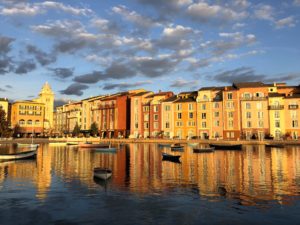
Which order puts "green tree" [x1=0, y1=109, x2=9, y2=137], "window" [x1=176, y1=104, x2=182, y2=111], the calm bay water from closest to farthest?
the calm bay water → "window" [x1=176, y1=104, x2=182, y2=111] → "green tree" [x1=0, y1=109, x2=9, y2=137]

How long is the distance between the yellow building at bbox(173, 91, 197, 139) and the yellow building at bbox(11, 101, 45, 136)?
73694 mm

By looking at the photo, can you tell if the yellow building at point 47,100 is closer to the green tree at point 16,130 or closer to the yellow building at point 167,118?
the green tree at point 16,130

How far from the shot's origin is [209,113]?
101500mm

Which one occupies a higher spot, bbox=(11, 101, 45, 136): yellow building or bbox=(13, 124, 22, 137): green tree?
bbox=(11, 101, 45, 136): yellow building

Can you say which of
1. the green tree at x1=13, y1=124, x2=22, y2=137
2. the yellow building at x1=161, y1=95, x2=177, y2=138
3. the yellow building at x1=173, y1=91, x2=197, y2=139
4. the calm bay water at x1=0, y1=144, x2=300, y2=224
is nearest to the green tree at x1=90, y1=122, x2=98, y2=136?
the yellow building at x1=161, y1=95, x2=177, y2=138

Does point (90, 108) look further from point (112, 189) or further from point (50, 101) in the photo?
point (112, 189)

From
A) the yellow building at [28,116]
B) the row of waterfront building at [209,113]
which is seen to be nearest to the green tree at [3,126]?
the yellow building at [28,116]

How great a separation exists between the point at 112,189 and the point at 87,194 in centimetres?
229

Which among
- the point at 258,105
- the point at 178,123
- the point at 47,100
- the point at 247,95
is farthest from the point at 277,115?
the point at 47,100

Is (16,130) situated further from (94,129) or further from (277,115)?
(277,115)

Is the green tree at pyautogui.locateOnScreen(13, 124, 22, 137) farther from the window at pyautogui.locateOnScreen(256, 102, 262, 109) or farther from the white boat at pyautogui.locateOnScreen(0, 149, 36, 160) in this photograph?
the window at pyautogui.locateOnScreen(256, 102, 262, 109)

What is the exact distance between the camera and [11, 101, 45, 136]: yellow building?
145 m

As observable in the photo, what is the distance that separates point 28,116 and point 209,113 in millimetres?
92444

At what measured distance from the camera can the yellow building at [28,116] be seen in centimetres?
14512
